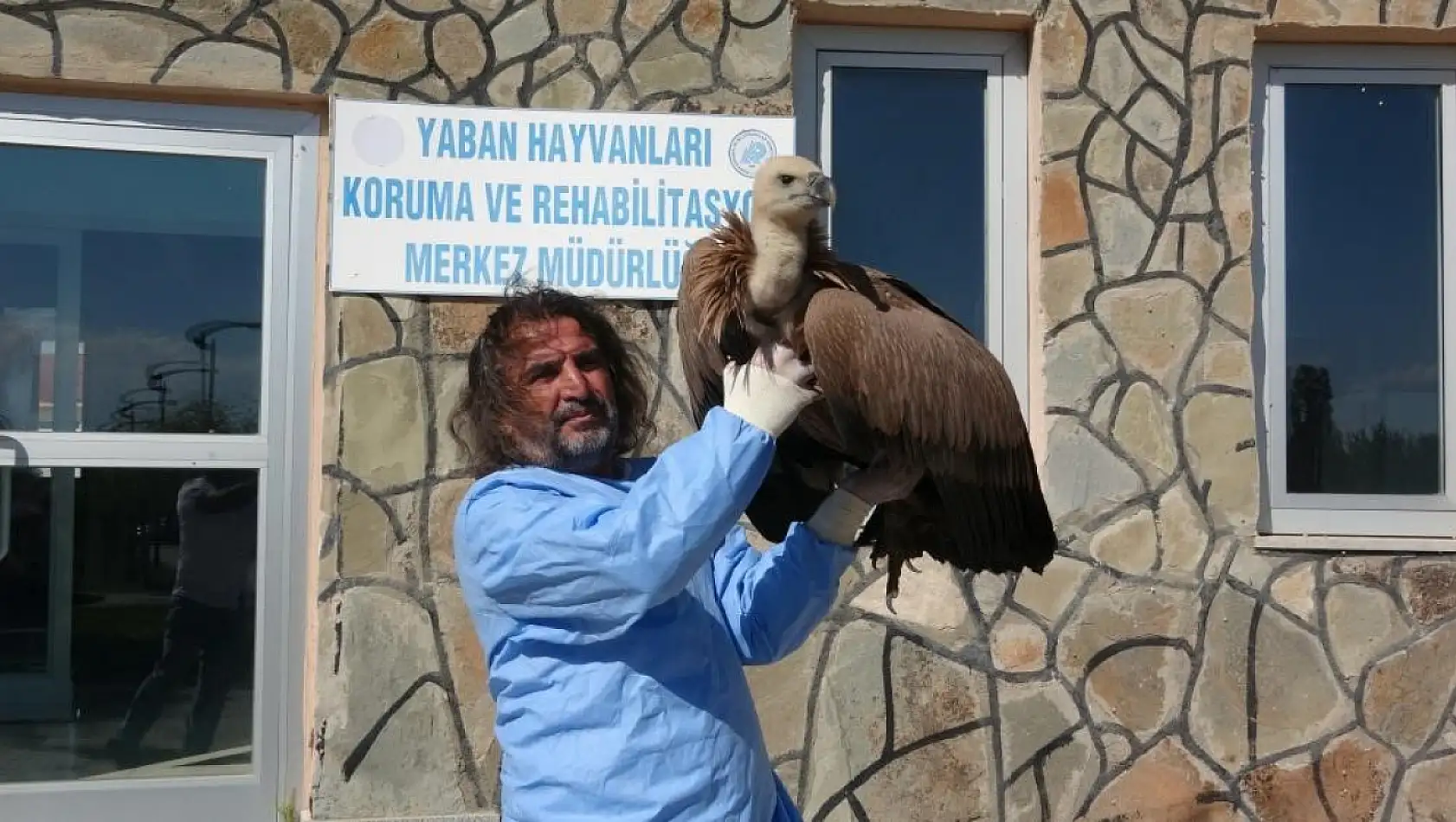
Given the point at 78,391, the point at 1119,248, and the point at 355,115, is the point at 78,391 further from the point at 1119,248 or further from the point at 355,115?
the point at 1119,248

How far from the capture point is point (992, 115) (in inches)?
179

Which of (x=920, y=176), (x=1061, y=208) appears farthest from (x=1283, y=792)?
(x=920, y=176)

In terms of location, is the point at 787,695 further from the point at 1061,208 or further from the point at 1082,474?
the point at 1061,208

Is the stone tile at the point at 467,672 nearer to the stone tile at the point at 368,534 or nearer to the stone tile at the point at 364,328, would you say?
the stone tile at the point at 368,534

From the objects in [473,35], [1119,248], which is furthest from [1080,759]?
[473,35]

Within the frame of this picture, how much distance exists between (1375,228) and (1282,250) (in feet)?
1.29

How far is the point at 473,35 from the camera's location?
165 inches

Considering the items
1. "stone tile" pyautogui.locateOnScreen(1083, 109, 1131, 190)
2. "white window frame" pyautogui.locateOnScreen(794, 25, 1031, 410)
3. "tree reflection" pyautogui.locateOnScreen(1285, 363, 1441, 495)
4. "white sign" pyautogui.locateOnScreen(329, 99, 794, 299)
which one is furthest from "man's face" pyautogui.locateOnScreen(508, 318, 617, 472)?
"tree reflection" pyautogui.locateOnScreen(1285, 363, 1441, 495)

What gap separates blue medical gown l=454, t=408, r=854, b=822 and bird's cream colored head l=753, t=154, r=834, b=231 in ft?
1.47

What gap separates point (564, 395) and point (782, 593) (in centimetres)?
51

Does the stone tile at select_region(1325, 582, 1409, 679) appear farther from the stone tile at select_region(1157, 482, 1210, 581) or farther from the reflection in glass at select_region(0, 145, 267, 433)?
the reflection in glass at select_region(0, 145, 267, 433)

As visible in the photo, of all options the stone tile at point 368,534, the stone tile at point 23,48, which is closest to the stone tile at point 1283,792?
the stone tile at point 368,534

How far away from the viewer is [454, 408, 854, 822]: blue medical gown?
1.87 m

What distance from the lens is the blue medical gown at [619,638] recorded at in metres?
1.87
